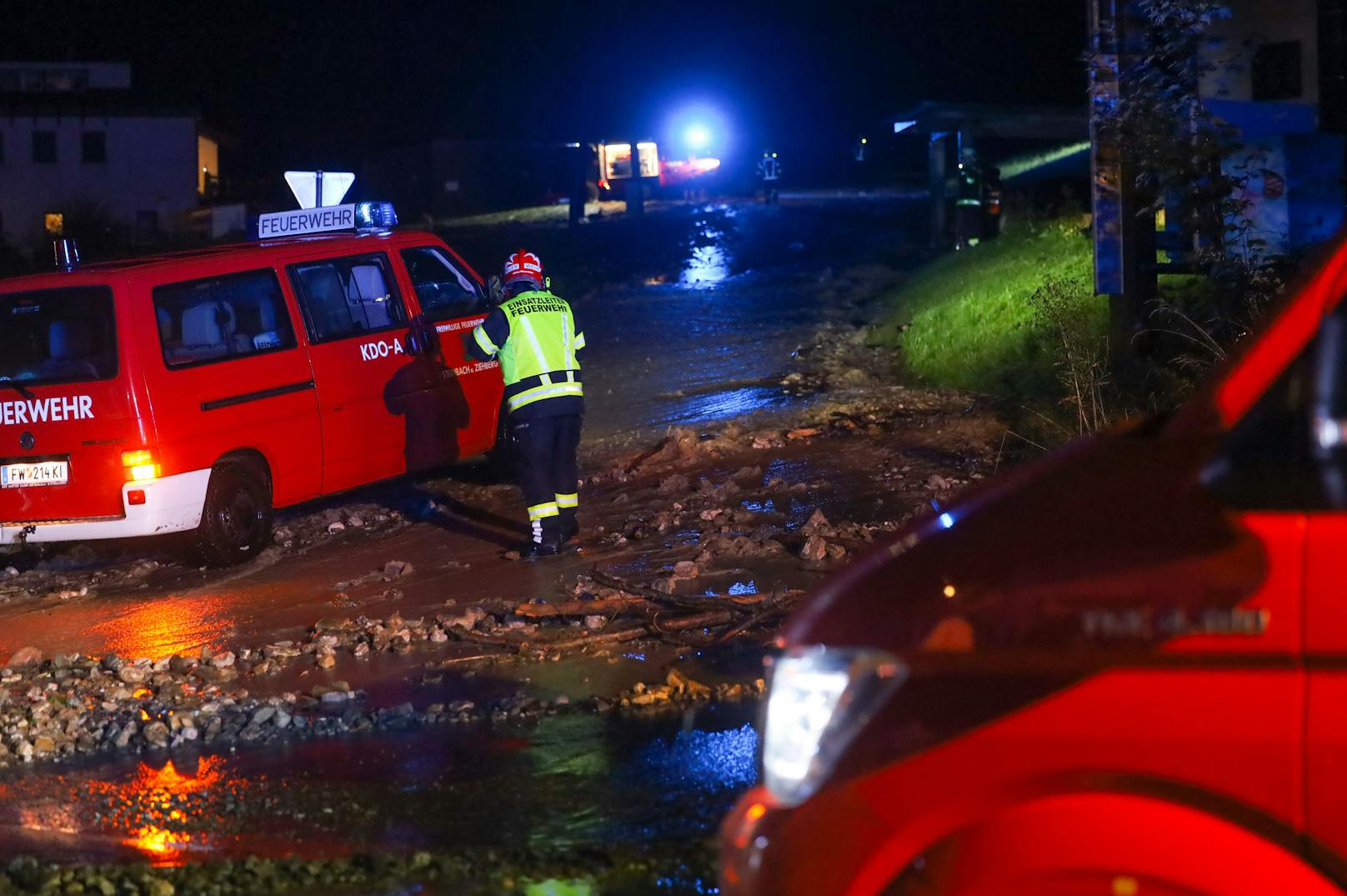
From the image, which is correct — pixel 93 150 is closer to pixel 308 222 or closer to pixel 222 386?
pixel 308 222

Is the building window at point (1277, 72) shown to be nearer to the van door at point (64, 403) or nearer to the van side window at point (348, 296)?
the van side window at point (348, 296)

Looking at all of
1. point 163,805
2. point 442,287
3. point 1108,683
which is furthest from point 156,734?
point 442,287

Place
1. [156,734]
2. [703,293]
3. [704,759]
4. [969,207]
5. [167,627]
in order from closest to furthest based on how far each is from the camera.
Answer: [704,759] → [156,734] → [167,627] → [703,293] → [969,207]

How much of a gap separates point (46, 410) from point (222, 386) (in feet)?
3.21

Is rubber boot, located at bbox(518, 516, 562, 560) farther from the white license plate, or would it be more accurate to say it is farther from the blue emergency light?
the blue emergency light

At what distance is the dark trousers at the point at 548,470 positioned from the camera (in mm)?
8734

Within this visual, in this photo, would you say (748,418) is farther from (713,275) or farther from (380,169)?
(380,169)

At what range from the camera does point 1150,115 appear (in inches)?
402

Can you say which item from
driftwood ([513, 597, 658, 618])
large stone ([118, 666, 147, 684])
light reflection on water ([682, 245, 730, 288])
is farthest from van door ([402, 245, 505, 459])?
light reflection on water ([682, 245, 730, 288])

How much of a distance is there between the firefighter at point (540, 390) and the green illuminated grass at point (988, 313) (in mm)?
4148

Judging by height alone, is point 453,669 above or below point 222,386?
below

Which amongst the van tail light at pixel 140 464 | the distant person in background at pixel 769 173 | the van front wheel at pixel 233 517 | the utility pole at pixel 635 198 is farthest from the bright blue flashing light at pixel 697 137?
the van tail light at pixel 140 464

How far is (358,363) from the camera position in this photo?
9.59 meters

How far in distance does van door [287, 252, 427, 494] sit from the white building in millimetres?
48609
